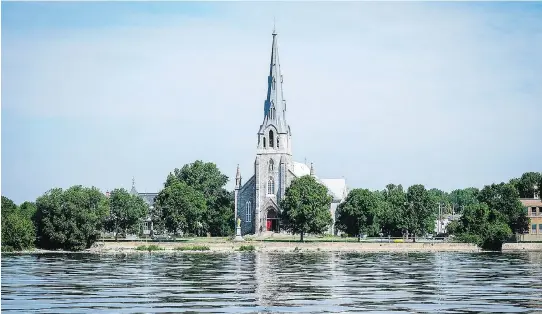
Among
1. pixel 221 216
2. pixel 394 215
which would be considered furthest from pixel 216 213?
pixel 394 215

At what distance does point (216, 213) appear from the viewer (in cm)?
17662

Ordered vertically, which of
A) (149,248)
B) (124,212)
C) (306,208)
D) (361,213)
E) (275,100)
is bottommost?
(149,248)

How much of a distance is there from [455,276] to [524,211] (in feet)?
290

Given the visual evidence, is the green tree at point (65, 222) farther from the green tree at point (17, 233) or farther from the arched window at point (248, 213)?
the arched window at point (248, 213)

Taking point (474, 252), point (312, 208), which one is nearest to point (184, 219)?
point (312, 208)

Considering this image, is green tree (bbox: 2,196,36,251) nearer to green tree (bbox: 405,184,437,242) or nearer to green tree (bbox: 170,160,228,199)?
green tree (bbox: 405,184,437,242)

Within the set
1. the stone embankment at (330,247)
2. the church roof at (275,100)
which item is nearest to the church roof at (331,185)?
the church roof at (275,100)

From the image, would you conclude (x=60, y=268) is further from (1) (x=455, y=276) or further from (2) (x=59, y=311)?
(2) (x=59, y=311)

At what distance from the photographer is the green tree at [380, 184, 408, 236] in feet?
486

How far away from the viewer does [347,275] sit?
72.6 m

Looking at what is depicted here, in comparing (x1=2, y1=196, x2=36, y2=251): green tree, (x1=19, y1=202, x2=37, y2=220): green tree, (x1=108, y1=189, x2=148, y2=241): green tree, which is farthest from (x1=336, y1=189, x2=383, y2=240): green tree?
(x1=2, y1=196, x2=36, y2=251): green tree

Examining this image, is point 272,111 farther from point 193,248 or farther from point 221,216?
point 193,248

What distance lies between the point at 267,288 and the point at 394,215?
94526 millimetres

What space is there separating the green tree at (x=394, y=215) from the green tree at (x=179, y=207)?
28524 millimetres
